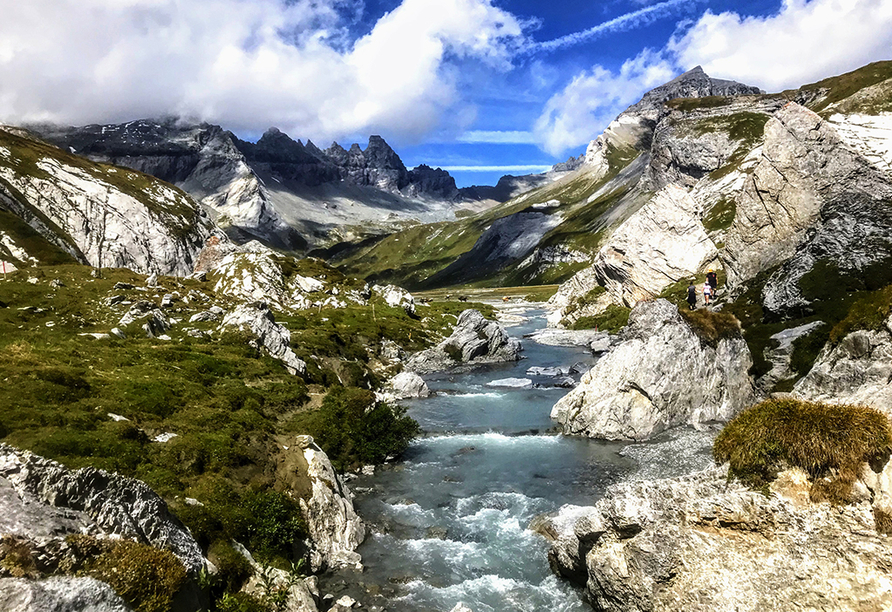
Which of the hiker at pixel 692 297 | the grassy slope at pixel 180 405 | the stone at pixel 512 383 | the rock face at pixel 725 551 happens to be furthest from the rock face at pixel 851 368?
the hiker at pixel 692 297

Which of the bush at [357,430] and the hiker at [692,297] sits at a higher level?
the hiker at [692,297]

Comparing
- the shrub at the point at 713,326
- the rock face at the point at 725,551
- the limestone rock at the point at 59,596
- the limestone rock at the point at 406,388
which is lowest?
the limestone rock at the point at 406,388

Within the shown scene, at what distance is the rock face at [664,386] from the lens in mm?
36438

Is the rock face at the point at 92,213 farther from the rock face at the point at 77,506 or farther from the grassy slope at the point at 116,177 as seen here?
the rock face at the point at 77,506

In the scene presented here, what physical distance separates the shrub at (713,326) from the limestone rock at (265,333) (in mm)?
35035

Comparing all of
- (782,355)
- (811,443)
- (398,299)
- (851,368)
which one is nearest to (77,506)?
(811,443)

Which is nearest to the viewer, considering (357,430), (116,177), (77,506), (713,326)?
(77,506)

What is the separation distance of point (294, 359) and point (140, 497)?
3316 centimetres

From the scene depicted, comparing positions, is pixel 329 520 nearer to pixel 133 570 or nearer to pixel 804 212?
pixel 133 570

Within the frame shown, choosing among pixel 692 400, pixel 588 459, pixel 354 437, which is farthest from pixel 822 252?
pixel 354 437

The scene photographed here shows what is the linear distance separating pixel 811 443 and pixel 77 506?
20865 mm

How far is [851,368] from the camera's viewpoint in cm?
2509

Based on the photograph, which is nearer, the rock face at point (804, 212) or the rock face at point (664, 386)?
the rock face at point (804, 212)

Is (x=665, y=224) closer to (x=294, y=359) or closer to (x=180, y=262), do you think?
(x=294, y=359)
